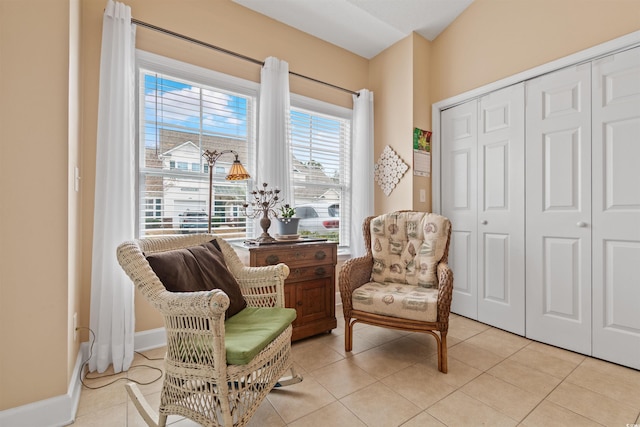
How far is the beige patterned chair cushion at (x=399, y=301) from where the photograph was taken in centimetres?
188

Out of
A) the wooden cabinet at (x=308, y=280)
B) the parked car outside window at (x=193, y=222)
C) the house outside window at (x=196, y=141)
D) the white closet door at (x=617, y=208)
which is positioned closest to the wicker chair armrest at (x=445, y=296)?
the wooden cabinet at (x=308, y=280)

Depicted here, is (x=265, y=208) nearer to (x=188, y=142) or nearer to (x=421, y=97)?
(x=188, y=142)

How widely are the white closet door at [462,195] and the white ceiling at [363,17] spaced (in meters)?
0.89

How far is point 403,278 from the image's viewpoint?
2400mm

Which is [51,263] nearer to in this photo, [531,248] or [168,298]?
[168,298]

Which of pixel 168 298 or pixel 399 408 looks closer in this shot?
pixel 168 298

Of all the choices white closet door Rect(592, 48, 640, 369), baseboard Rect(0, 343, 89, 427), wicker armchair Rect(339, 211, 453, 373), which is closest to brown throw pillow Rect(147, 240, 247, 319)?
baseboard Rect(0, 343, 89, 427)

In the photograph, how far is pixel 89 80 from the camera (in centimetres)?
196

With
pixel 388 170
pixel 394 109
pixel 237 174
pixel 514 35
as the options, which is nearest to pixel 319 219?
pixel 388 170

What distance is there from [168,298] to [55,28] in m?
1.40

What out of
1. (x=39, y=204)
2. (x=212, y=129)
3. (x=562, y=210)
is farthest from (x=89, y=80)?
(x=562, y=210)

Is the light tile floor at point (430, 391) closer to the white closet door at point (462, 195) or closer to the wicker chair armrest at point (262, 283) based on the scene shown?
the wicker chair armrest at point (262, 283)

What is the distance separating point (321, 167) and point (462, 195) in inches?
57.4

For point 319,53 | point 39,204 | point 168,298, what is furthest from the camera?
point 319,53
